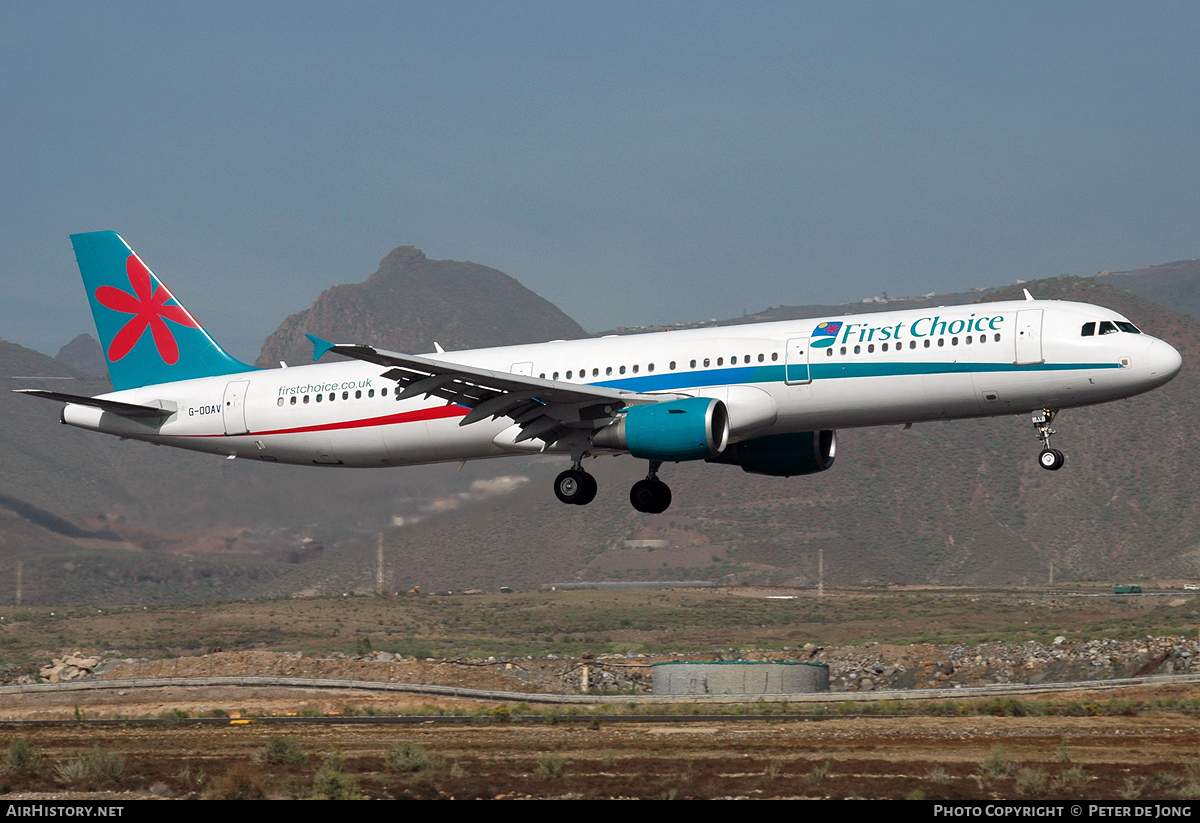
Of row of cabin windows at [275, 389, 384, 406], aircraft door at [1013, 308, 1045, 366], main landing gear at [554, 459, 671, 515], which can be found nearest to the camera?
aircraft door at [1013, 308, 1045, 366]

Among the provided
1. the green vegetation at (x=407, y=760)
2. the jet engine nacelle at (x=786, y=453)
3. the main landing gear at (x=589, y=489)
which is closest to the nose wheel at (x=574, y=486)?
the main landing gear at (x=589, y=489)

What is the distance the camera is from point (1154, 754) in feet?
78.3

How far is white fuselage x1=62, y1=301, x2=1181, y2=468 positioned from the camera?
33.0 m

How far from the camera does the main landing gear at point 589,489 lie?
38438 millimetres

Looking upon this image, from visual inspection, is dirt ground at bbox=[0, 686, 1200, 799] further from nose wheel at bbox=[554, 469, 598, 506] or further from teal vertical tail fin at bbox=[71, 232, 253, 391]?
teal vertical tail fin at bbox=[71, 232, 253, 391]

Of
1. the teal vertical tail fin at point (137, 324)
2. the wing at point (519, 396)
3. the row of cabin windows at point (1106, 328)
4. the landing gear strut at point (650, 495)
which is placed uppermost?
the teal vertical tail fin at point (137, 324)

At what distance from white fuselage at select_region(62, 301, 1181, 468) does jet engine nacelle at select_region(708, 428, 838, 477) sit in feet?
11.9

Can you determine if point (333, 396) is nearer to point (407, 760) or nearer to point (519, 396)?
point (519, 396)

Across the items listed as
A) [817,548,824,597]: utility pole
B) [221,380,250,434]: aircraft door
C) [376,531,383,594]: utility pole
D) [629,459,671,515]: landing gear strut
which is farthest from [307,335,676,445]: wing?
[817,548,824,597]: utility pole

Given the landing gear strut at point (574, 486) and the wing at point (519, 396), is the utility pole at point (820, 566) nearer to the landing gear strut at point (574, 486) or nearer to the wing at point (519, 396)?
the landing gear strut at point (574, 486)

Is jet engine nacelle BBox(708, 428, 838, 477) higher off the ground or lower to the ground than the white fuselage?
lower

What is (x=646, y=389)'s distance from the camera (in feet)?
118

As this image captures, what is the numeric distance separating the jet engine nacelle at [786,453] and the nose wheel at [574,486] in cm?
378
